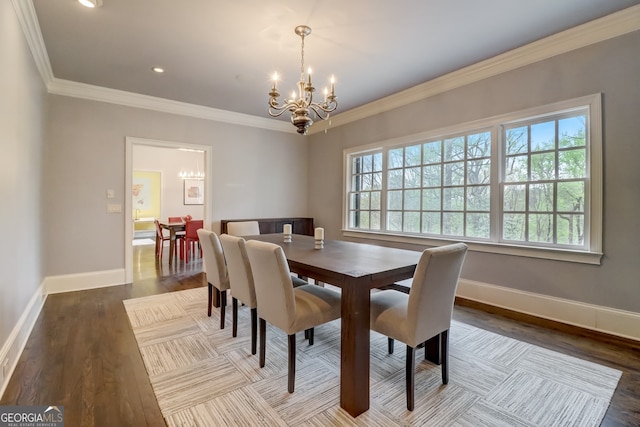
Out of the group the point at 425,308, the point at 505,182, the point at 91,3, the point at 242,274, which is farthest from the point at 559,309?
the point at 91,3

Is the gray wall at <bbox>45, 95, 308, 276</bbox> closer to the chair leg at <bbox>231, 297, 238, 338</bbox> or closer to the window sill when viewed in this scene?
the chair leg at <bbox>231, 297, 238, 338</bbox>

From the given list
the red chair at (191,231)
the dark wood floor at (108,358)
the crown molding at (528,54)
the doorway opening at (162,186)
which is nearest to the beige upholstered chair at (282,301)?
the dark wood floor at (108,358)

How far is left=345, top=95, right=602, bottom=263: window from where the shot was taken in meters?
2.73

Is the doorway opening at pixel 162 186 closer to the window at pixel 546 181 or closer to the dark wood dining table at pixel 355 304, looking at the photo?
the dark wood dining table at pixel 355 304

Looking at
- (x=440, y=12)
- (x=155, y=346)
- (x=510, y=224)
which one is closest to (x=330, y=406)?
(x=155, y=346)

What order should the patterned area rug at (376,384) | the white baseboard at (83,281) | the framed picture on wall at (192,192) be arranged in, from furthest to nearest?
1. the framed picture on wall at (192,192)
2. the white baseboard at (83,281)
3. the patterned area rug at (376,384)

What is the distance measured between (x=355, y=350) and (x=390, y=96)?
3.67 metres

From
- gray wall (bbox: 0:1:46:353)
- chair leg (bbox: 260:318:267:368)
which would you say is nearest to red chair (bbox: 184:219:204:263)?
gray wall (bbox: 0:1:46:353)

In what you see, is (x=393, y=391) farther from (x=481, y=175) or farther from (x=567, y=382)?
(x=481, y=175)

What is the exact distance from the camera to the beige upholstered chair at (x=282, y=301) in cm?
180

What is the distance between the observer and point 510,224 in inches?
126

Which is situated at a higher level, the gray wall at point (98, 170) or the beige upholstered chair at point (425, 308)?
Answer: the gray wall at point (98, 170)

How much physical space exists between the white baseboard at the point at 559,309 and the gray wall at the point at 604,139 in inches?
2.3

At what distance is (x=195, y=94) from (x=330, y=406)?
4158 mm
